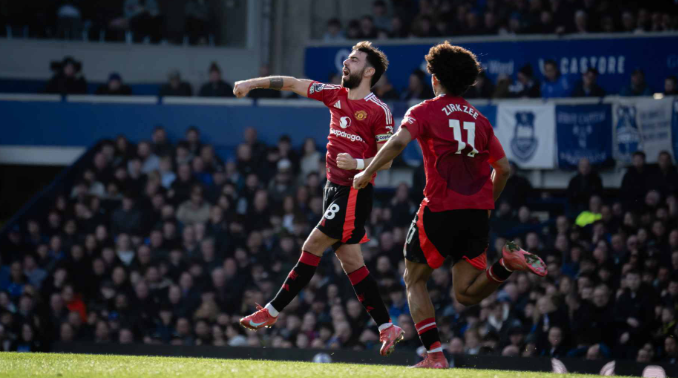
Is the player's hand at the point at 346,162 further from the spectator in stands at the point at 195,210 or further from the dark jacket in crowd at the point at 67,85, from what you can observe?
the dark jacket in crowd at the point at 67,85

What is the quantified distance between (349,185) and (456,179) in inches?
42.2

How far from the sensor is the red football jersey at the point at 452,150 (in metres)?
6.07

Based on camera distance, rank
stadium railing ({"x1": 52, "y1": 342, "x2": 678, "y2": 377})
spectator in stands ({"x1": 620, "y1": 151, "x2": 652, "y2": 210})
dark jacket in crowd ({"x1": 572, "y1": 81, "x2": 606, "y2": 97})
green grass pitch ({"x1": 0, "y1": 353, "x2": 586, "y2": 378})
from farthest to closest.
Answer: dark jacket in crowd ({"x1": 572, "y1": 81, "x2": 606, "y2": 97}), spectator in stands ({"x1": 620, "y1": 151, "x2": 652, "y2": 210}), stadium railing ({"x1": 52, "y1": 342, "x2": 678, "y2": 377}), green grass pitch ({"x1": 0, "y1": 353, "x2": 586, "y2": 378})

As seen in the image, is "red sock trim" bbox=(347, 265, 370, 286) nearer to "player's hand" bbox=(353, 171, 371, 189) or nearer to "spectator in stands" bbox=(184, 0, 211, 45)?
"player's hand" bbox=(353, 171, 371, 189)

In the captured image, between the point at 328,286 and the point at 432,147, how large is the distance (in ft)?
19.7

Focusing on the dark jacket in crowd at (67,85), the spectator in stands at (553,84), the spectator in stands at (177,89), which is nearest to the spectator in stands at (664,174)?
the spectator in stands at (553,84)

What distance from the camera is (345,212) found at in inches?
271

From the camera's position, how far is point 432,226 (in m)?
6.20

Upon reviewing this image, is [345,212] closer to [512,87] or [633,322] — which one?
[633,322]

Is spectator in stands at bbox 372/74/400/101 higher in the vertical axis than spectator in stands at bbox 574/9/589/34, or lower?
lower

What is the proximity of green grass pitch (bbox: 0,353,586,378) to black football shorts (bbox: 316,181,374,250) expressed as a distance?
104 cm

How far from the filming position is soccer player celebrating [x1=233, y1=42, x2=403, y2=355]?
691cm

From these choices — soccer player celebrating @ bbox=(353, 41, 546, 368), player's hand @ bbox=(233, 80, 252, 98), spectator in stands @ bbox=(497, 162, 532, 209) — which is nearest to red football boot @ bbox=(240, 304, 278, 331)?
soccer player celebrating @ bbox=(353, 41, 546, 368)

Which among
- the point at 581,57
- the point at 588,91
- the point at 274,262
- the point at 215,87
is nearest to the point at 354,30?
the point at 215,87
